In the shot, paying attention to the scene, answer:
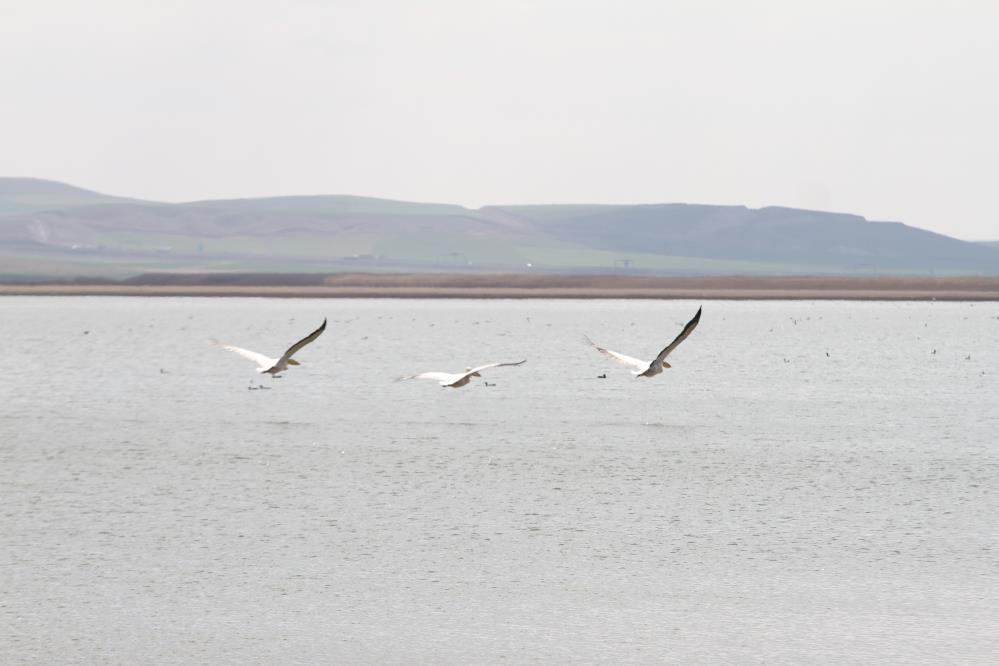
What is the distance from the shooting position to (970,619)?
60.2ft

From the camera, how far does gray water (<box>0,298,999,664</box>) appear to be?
17812 millimetres

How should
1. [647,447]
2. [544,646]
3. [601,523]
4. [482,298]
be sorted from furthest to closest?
[482,298], [647,447], [601,523], [544,646]

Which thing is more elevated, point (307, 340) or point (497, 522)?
point (307, 340)

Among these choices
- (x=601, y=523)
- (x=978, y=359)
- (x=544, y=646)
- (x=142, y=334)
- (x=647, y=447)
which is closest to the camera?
(x=544, y=646)

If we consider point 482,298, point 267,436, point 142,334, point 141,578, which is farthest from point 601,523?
point 482,298

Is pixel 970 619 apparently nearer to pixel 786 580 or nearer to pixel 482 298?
pixel 786 580

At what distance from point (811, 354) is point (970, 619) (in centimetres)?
5510

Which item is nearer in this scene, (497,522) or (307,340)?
(497,522)

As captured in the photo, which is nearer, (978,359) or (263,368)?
(263,368)

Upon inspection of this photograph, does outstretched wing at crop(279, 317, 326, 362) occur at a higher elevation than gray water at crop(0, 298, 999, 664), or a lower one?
higher

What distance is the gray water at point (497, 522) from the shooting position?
58.4 feet

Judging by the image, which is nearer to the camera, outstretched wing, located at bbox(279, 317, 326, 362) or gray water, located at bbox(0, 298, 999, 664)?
gray water, located at bbox(0, 298, 999, 664)

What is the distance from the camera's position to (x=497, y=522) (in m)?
24.6

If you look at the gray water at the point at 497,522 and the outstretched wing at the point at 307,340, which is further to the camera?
the outstretched wing at the point at 307,340
